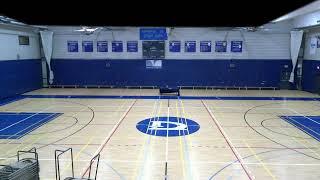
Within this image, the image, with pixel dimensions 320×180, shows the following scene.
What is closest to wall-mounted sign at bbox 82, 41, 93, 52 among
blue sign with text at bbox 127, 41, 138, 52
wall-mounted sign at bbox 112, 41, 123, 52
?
wall-mounted sign at bbox 112, 41, 123, 52

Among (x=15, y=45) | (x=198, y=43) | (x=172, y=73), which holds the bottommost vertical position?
(x=172, y=73)

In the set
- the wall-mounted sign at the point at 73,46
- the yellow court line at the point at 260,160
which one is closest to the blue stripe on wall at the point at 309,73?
the yellow court line at the point at 260,160

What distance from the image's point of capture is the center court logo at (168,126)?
13.2m

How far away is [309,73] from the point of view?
25.1 metres

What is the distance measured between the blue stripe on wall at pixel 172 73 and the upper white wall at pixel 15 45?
2.25 meters

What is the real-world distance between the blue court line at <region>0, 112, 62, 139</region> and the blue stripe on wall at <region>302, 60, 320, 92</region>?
66.3 ft

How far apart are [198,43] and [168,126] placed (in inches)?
574

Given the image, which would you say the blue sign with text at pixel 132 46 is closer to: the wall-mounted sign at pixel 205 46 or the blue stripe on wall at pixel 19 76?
the wall-mounted sign at pixel 205 46

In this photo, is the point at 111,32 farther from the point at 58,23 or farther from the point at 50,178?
the point at 58,23

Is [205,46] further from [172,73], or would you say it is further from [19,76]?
[19,76]

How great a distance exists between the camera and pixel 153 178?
8.33 metres

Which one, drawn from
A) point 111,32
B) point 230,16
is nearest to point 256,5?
point 230,16

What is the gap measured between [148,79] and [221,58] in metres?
7.07

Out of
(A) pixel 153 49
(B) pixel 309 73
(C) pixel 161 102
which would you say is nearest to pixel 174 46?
(A) pixel 153 49
